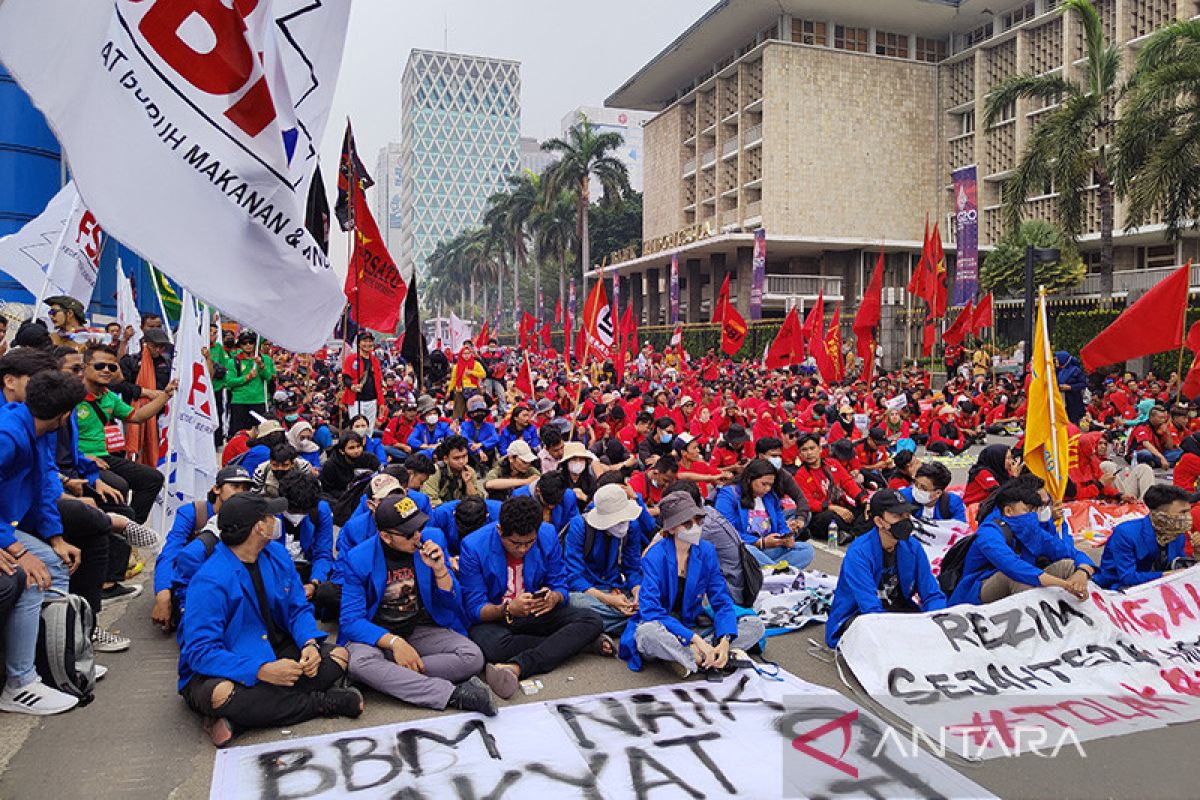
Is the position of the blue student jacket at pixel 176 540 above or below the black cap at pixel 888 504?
below

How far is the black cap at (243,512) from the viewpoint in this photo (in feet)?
13.7

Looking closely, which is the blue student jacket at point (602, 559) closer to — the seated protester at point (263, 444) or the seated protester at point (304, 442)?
the seated protester at point (263, 444)

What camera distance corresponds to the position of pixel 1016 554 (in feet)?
17.9

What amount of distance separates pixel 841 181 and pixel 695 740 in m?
45.6

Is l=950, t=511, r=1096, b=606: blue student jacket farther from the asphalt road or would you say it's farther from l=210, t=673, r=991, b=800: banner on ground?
l=210, t=673, r=991, b=800: banner on ground

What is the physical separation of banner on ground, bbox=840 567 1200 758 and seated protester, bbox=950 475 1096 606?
0.12 meters

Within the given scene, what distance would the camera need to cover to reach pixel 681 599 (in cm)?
527

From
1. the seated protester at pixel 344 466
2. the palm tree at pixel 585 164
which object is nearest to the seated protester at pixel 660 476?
the seated protester at pixel 344 466

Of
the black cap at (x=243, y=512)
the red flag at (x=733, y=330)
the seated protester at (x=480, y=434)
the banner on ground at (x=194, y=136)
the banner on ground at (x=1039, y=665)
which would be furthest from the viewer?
the red flag at (x=733, y=330)

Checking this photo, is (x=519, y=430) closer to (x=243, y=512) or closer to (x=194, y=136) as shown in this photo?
(x=243, y=512)

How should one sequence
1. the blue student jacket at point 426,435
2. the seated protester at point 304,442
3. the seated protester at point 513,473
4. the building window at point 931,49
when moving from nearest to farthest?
1. the seated protester at point 513,473
2. the seated protester at point 304,442
3. the blue student jacket at point 426,435
4. the building window at point 931,49

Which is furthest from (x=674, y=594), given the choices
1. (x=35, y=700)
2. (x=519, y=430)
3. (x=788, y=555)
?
(x=519, y=430)

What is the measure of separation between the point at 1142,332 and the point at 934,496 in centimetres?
357

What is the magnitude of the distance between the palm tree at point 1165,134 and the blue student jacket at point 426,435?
1668 centimetres
